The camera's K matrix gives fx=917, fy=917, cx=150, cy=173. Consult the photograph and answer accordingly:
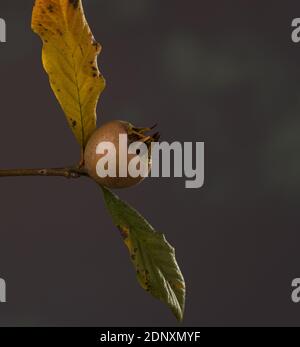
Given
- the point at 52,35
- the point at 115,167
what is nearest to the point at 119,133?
the point at 115,167

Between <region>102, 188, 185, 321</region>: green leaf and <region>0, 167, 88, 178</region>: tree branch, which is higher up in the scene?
<region>0, 167, 88, 178</region>: tree branch

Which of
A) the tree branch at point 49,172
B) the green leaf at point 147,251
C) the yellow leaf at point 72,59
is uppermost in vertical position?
the yellow leaf at point 72,59

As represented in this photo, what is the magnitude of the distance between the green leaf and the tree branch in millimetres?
51

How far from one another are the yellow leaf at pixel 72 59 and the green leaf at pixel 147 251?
112mm

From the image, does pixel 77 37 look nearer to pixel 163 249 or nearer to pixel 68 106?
pixel 68 106

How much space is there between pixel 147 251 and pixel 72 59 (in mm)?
276

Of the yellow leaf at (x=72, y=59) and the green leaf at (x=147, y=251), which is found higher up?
the yellow leaf at (x=72, y=59)

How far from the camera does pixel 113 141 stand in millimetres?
1192

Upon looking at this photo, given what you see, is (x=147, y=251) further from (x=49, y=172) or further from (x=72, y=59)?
(x=72, y=59)

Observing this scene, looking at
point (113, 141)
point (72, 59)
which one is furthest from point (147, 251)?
point (72, 59)

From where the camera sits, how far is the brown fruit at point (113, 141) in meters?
1.20

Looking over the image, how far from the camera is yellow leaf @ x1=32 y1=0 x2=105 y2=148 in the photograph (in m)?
1.21

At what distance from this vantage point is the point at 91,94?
125cm

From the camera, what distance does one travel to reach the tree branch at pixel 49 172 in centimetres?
119
